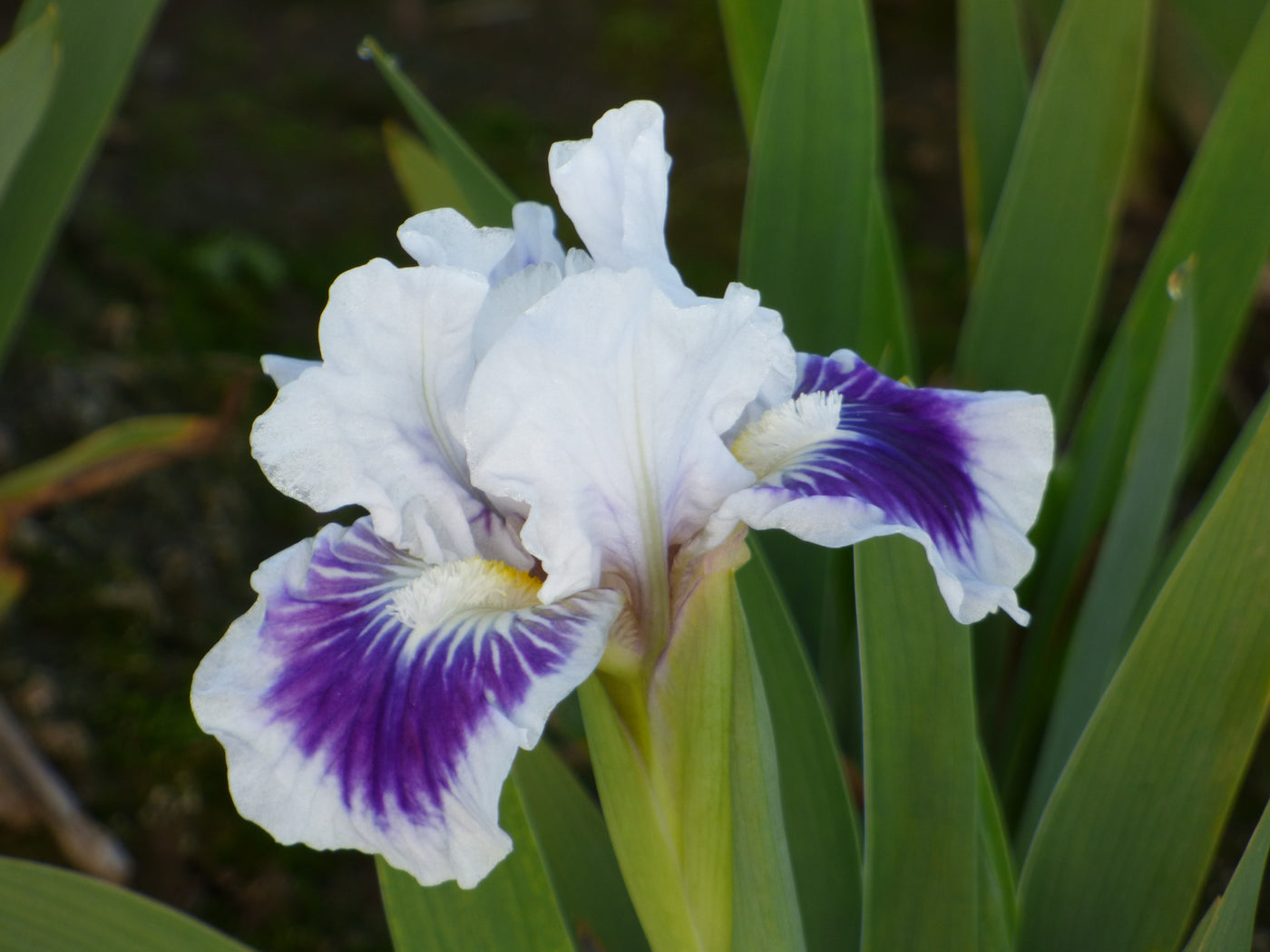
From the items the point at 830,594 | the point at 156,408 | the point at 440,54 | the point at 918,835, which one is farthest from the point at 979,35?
the point at 440,54

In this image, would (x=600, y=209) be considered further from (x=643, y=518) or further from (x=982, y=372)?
(x=982, y=372)

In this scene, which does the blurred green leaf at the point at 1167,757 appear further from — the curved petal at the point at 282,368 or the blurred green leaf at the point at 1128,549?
the curved petal at the point at 282,368

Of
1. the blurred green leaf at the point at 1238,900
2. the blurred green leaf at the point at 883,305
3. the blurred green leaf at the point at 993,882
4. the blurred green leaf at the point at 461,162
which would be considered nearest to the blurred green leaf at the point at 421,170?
the blurred green leaf at the point at 461,162

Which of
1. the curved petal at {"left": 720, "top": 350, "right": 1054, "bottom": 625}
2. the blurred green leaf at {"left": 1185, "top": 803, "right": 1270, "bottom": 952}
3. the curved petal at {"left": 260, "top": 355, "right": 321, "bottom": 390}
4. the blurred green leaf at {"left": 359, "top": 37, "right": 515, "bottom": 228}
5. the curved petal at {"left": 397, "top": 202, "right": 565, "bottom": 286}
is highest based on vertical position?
the blurred green leaf at {"left": 359, "top": 37, "right": 515, "bottom": 228}

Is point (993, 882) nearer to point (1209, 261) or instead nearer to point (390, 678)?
point (390, 678)

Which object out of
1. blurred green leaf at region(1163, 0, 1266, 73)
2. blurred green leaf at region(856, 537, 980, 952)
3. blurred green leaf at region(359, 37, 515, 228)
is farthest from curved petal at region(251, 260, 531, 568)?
blurred green leaf at region(1163, 0, 1266, 73)

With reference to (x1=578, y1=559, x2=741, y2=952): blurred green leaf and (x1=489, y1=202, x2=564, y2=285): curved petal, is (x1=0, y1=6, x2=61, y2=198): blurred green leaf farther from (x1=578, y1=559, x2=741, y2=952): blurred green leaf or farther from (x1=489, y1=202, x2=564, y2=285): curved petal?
(x1=578, y1=559, x2=741, y2=952): blurred green leaf
